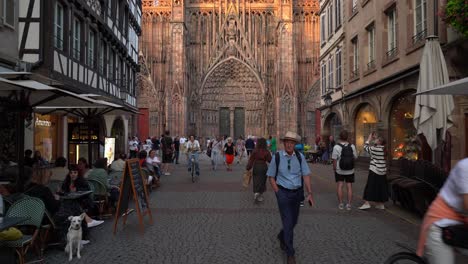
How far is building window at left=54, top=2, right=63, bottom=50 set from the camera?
1409 cm

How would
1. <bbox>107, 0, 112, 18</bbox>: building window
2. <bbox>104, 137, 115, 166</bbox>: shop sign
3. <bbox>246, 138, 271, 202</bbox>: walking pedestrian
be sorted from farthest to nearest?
<bbox>107, 0, 112, 18</bbox>: building window < <bbox>104, 137, 115, 166</bbox>: shop sign < <bbox>246, 138, 271, 202</bbox>: walking pedestrian

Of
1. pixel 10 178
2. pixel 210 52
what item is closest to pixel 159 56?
pixel 210 52

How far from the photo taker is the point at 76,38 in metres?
16.3

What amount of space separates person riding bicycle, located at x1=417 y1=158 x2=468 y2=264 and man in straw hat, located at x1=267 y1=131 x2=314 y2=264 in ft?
7.25

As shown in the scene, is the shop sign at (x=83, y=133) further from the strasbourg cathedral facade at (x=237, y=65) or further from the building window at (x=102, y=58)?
the strasbourg cathedral facade at (x=237, y=65)

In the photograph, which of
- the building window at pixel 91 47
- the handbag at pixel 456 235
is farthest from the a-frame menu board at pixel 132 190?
the building window at pixel 91 47

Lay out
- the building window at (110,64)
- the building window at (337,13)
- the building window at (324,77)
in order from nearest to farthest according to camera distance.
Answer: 1. the building window at (110,64)
2. the building window at (337,13)
3. the building window at (324,77)

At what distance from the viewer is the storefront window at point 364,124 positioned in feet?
57.1

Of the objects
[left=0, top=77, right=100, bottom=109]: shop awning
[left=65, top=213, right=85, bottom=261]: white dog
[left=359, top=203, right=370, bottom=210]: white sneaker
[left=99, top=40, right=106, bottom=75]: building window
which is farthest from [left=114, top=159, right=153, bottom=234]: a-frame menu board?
[left=99, top=40, right=106, bottom=75]: building window

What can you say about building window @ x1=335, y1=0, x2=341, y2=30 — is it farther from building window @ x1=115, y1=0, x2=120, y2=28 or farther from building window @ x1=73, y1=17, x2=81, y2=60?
building window @ x1=73, y1=17, x2=81, y2=60

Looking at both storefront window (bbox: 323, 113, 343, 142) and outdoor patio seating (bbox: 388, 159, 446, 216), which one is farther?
storefront window (bbox: 323, 113, 343, 142)

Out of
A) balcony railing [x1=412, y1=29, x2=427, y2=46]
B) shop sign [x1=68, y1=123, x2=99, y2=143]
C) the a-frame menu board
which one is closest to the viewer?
the a-frame menu board

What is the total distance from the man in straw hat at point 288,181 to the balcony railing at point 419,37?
28.0ft

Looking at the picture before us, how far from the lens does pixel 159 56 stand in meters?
42.8
